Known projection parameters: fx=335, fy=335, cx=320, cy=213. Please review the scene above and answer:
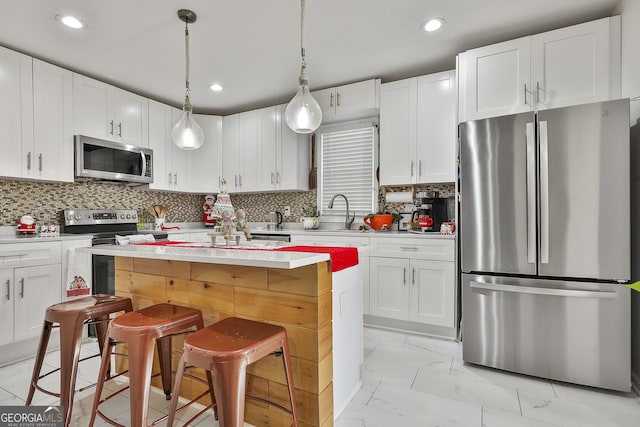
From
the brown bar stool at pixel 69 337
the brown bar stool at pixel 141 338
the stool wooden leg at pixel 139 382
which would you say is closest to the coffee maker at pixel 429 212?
the brown bar stool at pixel 141 338

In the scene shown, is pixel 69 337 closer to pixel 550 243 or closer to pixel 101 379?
pixel 101 379

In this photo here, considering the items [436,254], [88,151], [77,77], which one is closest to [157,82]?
[77,77]

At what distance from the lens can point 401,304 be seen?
3.05 meters

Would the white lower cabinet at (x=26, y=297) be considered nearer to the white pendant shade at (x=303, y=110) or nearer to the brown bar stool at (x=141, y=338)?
the brown bar stool at (x=141, y=338)

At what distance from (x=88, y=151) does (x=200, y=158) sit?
1.36 meters

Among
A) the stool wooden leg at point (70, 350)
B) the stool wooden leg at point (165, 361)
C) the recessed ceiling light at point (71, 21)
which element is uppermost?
Answer: the recessed ceiling light at point (71, 21)

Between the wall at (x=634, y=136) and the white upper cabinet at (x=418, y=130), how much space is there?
1165 mm

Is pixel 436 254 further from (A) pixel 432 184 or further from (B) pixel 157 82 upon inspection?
(B) pixel 157 82

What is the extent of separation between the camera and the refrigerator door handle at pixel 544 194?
2.13m

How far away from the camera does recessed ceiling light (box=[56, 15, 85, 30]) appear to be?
7.73 feet

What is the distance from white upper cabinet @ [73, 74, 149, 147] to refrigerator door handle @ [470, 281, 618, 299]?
11.9 feet

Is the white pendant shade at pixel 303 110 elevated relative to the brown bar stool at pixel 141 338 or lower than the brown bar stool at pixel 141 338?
elevated

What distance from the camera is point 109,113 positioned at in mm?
3418

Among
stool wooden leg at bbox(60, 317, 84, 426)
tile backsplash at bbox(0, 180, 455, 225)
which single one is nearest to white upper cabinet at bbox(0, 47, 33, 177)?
tile backsplash at bbox(0, 180, 455, 225)
